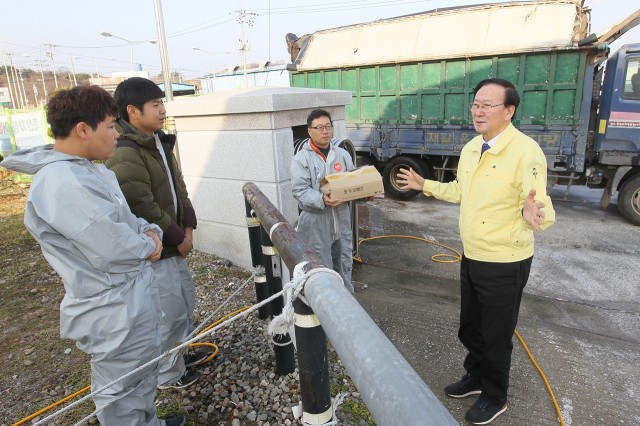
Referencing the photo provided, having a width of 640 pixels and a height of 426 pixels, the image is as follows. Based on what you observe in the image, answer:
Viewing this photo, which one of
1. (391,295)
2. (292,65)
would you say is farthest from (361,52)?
(391,295)

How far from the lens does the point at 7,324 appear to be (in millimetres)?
3748

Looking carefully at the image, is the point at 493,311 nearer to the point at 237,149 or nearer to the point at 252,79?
the point at 237,149

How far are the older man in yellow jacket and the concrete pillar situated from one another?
83.9 inches

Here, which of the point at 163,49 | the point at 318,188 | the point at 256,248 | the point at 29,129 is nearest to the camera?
the point at 256,248

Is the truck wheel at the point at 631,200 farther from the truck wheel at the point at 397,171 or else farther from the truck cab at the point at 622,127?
the truck wheel at the point at 397,171

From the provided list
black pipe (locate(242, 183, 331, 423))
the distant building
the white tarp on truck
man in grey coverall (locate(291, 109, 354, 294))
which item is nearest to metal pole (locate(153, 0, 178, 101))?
the white tarp on truck

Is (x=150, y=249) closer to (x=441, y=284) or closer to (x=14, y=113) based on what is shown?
(x=441, y=284)

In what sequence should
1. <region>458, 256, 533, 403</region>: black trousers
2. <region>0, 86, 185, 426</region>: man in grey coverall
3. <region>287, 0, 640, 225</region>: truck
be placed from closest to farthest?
<region>0, 86, 185, 426</region>: man in grey coverall, <region>458, 256, 533, 403</region>: black trousers, <region>287, 0, 640, 225</region>: truck

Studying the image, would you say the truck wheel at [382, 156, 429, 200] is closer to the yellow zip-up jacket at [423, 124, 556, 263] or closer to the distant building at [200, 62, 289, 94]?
the yellow zip-up jacket at [423, 124, 556, 263]

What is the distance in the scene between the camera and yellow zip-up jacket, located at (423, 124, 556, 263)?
225cm

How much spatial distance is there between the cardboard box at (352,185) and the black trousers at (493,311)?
1.01m

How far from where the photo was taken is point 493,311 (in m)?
2.43

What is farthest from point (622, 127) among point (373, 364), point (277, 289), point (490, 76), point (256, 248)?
point (373, 364)

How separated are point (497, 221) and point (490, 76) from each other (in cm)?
576
